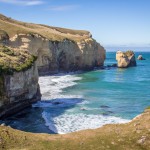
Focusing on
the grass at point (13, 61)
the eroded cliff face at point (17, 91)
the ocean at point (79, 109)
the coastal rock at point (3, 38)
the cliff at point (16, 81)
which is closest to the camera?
the ocean at point (79, 109)

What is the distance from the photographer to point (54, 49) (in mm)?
93562

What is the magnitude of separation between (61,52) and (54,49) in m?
5.86

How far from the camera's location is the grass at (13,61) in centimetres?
3927

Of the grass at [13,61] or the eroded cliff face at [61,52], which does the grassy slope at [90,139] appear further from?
the eroded cliff face at [61,52]

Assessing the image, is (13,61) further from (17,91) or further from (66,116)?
(66,116)

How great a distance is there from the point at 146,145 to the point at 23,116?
23676 mm

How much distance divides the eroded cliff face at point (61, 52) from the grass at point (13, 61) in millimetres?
35233

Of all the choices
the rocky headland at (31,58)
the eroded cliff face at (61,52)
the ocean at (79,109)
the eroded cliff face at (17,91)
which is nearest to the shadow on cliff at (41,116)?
the ocean at (79,109)

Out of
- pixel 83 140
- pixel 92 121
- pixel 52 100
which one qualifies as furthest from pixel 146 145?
pixel 52 100

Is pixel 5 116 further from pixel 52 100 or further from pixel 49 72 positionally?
pixel 49 72

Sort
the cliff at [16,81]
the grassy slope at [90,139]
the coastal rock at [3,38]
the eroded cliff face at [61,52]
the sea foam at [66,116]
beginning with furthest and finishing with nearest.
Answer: the eroded cliff face at [61,52], the coastal rock at [3,38], the cliff at [16,81], the sea foam at [66,116], the grassy slope at [90,139]

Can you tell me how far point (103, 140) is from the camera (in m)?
20.1

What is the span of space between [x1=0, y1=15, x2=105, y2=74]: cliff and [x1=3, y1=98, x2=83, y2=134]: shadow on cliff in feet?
116

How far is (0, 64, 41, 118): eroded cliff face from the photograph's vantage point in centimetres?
3772
